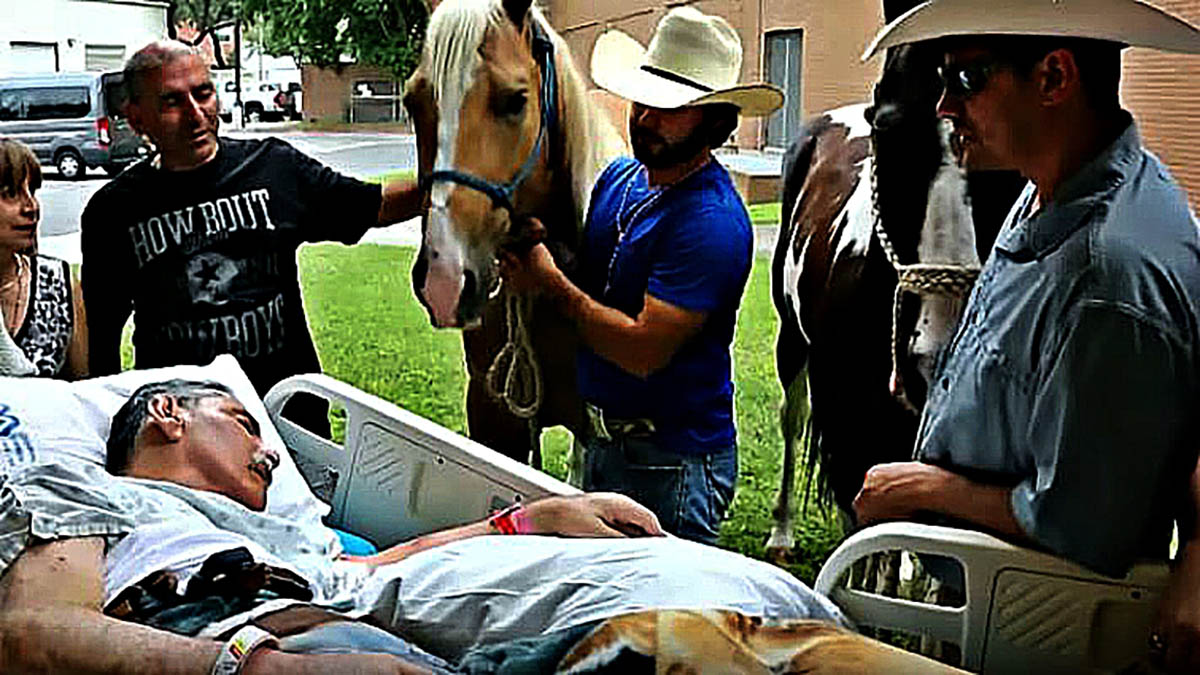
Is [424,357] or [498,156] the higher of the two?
[498,156]

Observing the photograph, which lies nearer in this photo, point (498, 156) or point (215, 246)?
point (498, 156)

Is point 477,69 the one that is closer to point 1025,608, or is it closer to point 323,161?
point 323,161

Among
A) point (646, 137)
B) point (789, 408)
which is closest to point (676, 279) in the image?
point (646, 137)

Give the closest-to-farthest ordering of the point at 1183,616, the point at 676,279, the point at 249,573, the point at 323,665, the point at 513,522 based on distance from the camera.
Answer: the point at 1183,616
the point at 323,665
the point at 249,573
the point at 513,522
the point at 676,279

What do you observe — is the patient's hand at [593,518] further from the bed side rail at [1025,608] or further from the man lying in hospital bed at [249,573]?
the bed side rail at [1025,608]

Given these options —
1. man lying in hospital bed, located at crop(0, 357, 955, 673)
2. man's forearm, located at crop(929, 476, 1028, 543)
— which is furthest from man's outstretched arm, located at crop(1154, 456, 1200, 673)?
man lying in hospital bed, located at crop(0, 357, 955, 673)

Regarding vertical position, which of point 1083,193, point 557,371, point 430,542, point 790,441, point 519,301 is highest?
point 1083,193

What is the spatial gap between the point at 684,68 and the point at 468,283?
0.37 metres

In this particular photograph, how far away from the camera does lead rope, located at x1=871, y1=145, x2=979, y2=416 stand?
55.6 inches

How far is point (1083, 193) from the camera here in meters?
1.04

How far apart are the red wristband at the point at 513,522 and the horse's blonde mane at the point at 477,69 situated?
487mm

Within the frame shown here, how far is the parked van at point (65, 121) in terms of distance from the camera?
86.1 inches

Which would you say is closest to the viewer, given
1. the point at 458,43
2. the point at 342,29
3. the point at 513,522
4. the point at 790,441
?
the point at 513,522

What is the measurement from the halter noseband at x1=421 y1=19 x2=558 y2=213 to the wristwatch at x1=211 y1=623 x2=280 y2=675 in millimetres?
690
